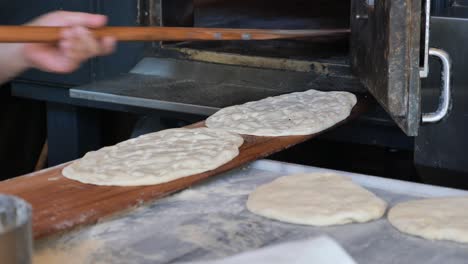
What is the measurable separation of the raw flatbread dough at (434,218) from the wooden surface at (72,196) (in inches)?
16.0

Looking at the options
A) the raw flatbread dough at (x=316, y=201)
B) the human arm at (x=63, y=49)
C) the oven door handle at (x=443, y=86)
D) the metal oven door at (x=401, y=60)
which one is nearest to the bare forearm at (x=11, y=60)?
the human arm at (x=63, y=49)

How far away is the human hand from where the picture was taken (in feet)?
5.47

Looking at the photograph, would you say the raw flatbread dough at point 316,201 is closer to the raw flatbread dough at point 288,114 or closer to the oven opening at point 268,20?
the raw flatbread dough at point 288,114

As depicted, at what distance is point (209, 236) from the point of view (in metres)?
1.44

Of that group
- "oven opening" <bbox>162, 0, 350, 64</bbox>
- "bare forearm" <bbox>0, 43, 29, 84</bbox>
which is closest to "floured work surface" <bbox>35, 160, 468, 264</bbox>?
"bare forearm" <bbox>0, 43, 29, 84</bbox>

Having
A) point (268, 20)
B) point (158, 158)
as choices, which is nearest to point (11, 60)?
point (158, 158)

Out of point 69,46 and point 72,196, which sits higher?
point 69,46

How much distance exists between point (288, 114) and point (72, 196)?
772 millimetres

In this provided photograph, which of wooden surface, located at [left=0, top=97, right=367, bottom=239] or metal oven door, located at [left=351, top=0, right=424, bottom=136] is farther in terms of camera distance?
metal oven door, located at [left=351, top=0, right=424, bottom=136]

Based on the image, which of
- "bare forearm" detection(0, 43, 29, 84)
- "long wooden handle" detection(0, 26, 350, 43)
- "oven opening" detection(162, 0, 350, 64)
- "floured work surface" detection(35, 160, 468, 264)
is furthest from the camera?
"oven opening" detection(162, 0, 350, 64)

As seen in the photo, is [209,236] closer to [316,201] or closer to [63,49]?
[316,201]

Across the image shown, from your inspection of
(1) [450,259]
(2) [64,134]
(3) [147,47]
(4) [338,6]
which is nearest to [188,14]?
(3) [147,47]

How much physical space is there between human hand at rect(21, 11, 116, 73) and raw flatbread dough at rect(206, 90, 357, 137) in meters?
0.44

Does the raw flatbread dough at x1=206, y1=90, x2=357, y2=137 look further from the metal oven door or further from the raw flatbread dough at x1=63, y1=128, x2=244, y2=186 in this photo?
the metal oven door
